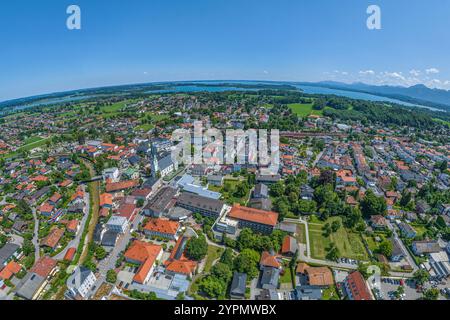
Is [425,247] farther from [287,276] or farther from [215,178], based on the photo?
[215,178]

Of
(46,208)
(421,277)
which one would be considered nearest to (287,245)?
(421,277)

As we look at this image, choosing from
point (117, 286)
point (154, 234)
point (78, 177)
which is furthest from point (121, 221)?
point (78, 177)

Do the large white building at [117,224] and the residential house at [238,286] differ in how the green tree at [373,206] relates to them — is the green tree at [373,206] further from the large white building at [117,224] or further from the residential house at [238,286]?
the large white building at [117,224]

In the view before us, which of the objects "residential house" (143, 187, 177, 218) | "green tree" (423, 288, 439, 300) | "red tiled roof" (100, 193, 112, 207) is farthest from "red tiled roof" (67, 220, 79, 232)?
"green tree" (423, 288, 439, 300)

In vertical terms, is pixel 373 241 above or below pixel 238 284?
above

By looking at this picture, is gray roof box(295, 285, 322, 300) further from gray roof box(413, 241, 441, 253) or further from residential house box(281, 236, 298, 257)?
gray roof box(413, 241, 441, 253)

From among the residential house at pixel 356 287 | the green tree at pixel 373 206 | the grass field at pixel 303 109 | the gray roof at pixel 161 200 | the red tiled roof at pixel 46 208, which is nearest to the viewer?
the residential house at pixel 356 287

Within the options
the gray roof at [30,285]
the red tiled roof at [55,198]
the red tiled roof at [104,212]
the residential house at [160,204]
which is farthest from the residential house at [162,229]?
the red tiled roof at [55,198]
